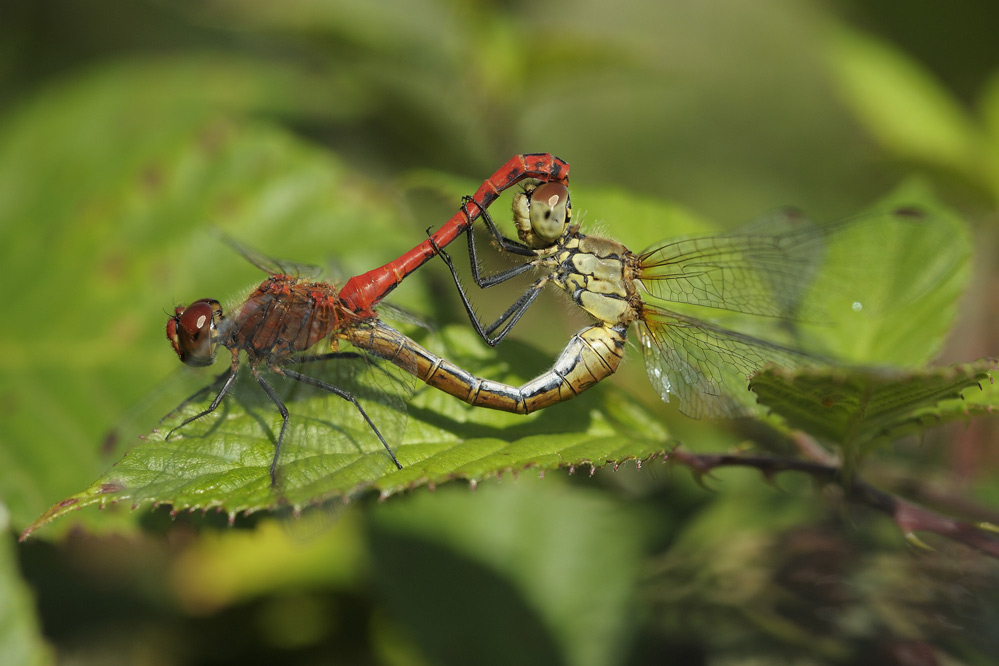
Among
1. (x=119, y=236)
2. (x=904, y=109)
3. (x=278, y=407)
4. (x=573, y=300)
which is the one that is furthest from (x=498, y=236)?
(x=904, y=109)

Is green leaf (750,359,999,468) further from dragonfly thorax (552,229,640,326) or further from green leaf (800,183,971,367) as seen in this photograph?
dragonfly thorax (552,229,640,326)

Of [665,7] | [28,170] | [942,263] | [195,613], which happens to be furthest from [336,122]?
[665,7]

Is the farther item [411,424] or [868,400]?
[411,424]

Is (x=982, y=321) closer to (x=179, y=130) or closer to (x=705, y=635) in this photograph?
(x=705, y=635)

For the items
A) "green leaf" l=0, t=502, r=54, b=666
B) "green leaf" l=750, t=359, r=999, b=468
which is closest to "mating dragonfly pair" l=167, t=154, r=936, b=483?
"green leaf" l=750, t=359, r=999, b=468

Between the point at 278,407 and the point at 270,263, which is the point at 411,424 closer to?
the point at 278,407
